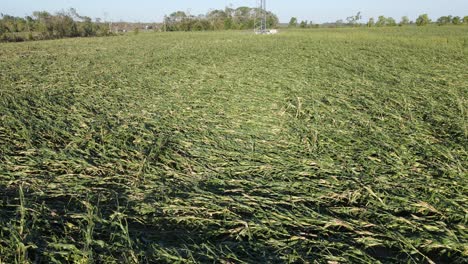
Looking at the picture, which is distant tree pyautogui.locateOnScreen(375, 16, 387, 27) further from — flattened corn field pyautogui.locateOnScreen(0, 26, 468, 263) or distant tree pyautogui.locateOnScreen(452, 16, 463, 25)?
flattened corn field pyautogui.locateOnScreen(0, 26, 468, 263)

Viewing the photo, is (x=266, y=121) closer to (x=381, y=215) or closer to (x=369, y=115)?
(x=369, y=115)

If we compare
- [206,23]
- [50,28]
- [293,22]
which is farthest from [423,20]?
[50,28]

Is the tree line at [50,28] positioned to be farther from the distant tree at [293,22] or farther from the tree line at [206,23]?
the distant tree at [293,22]

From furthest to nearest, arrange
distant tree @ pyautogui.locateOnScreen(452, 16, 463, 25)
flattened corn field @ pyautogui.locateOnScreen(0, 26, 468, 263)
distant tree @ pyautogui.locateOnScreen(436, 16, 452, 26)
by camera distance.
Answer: distant tree @ pyautogui.locateOnScreen(436, 16, 452, 26)
distant tree @ pyautogui.locateOnScreen(452, 16, 463, 25)
flattened corn field @ pyautogui.locateOnScreen(0, 26, 468, 263)

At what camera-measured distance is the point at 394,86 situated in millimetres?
6516

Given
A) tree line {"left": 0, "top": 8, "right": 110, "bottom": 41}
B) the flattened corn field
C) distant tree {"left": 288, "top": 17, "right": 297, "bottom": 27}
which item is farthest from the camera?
distant tree {"left": 288, "top": 17, "right": 297, "bottom": 27}

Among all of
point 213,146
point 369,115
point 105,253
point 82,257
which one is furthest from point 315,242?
point 369,115

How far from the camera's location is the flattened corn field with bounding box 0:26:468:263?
70.5 inches

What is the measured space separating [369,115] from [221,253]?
11.5 ft

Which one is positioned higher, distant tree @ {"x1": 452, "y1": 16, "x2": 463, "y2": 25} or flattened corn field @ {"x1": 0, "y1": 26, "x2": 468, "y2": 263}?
distant tree @ {"x1": 452, "y1": 16, "x2": 463, "y2": 25}

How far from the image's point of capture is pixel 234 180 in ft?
8.48

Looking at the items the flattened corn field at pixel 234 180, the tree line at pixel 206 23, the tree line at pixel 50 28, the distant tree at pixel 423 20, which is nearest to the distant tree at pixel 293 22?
the tree line at pixel 206 23

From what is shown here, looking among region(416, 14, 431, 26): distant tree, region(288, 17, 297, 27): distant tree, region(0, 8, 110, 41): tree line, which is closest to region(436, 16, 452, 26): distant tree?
region(416, 14, 431, 26): distant tree

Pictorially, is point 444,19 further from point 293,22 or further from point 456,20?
point 293,22
